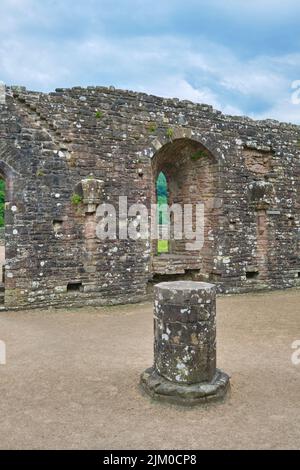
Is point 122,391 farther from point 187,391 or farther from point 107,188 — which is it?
point 107,188

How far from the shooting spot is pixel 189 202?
1077cm

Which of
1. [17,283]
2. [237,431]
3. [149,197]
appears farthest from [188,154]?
[237,431]

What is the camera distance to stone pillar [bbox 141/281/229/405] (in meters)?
4.04

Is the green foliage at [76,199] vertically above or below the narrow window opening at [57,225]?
above

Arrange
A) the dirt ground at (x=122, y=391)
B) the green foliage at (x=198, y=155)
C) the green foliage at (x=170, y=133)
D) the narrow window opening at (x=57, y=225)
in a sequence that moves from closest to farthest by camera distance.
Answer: the dirt ground at (x=122, y=391), the narrow window opening at (x=57, y=225), the green foliage at (x=170, y=133), the green foliage at (x=198, y=155)

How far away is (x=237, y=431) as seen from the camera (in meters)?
3.39

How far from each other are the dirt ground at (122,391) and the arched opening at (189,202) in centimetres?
292

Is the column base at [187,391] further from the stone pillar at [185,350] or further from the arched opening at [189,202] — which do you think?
the arched opening at [189,202]

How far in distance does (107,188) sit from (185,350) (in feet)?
17.6

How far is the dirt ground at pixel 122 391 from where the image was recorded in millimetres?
3289

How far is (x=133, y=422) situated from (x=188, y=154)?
8029 mm

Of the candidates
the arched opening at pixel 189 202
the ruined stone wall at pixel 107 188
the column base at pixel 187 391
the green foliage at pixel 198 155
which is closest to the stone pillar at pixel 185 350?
the column base at pixel 187 391

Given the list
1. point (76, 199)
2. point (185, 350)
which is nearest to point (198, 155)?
point (76, 199)

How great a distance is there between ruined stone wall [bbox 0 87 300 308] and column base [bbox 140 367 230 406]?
459 cm
